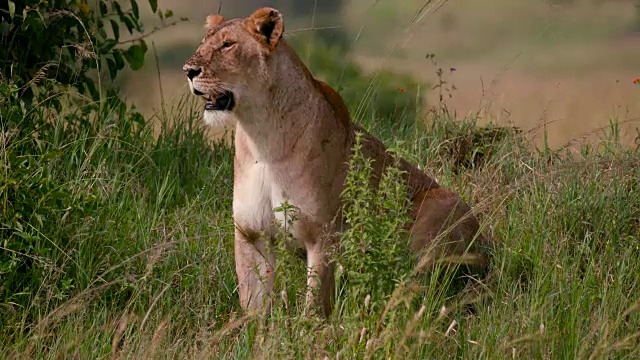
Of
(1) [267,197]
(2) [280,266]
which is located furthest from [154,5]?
(2) [280,266]

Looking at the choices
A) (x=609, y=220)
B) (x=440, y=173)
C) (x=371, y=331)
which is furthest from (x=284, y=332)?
(x=440, y=173)

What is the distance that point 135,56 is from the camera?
7.30m

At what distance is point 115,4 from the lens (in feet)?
23.8

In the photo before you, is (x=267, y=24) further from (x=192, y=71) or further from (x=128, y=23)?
(x=128, y=23)

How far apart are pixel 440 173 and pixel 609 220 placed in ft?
4.43

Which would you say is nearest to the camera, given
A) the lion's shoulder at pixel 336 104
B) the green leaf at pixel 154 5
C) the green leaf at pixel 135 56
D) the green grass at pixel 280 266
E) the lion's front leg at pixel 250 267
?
the green grass at pixel 280 266

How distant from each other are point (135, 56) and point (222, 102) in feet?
6.81

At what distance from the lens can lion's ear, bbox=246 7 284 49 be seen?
5.38 m

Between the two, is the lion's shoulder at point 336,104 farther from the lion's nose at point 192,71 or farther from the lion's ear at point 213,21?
the lion's nose at point 192,71

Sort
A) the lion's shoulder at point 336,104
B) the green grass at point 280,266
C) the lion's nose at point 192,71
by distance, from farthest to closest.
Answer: the lion's shoulder at point 336,104, the lion's nose at point 192,71, the green grass at point 280,266

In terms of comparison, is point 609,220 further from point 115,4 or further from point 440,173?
point 115,4

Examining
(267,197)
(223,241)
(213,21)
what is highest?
(213,21)

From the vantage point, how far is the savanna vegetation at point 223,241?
15.7ft

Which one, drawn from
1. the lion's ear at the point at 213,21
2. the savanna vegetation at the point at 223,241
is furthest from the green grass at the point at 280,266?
the lion's ear at the point at 213,21
